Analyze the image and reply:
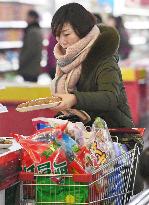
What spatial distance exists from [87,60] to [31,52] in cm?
683

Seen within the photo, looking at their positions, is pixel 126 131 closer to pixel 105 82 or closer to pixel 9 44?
pixel 105 82

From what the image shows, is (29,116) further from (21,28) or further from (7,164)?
(21,28)

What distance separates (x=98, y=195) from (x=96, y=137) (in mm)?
240

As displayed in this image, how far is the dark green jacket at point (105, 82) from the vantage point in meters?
2.62

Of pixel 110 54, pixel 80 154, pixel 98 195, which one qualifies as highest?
pixel 110 54

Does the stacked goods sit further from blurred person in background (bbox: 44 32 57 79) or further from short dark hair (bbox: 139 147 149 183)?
blurred person in background (bbox: 44 32 57 79)

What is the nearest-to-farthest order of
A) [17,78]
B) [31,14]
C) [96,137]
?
[96,137]
[31,14]
[17,78]

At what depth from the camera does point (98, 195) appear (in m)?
2.17

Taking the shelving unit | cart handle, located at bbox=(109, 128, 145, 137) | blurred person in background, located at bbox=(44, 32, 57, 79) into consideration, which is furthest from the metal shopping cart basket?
the shelving unit

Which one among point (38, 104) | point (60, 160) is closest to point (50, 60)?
point (38, 104)

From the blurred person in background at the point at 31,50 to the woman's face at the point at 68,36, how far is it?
666 cm

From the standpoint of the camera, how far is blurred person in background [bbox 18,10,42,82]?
9.43 m

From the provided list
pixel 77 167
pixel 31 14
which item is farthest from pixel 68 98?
pixel 31 14

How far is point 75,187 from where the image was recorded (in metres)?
2.10
